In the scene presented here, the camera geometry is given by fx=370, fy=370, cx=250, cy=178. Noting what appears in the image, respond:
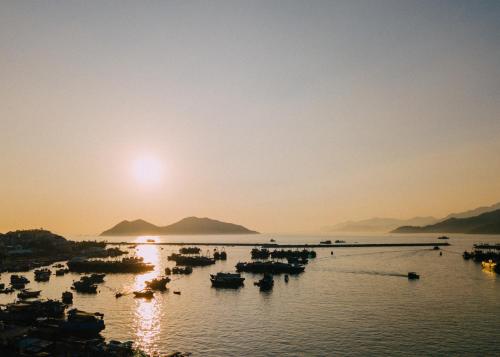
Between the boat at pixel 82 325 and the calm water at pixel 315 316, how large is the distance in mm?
2916

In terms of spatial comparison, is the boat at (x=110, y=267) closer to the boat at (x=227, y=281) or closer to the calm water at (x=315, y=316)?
the calm water at (x=315, y=316)

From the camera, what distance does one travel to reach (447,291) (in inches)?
3595

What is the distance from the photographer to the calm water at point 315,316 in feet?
170

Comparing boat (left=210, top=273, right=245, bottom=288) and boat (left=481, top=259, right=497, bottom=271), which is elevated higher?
boat (left=210, top=273, right=245, bottom=288)

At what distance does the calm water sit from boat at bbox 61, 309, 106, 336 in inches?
115

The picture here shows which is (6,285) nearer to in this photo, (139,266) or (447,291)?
(139,266)

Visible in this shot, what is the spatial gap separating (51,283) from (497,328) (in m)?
118

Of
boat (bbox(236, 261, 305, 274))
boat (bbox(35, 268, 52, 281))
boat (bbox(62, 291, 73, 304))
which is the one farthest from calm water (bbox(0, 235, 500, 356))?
boat (bbox(236, 261, 305, 274))

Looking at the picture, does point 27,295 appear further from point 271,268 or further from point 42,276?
point 271,268

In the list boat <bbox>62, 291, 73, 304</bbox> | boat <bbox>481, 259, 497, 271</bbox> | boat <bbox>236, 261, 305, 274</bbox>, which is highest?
boat <bbox>62, 291, 73, 304</bbox>

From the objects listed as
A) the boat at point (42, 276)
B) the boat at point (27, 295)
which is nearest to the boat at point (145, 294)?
the boat at point (27, 295)

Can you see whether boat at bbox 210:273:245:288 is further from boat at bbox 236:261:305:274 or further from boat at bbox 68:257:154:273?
boat at bbox 68:257:154:273

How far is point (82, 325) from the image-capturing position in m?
56.3

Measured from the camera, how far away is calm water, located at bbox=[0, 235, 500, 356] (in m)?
51.9
